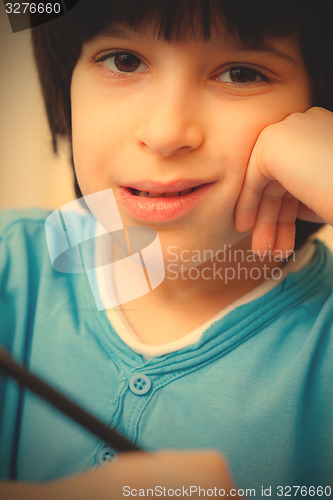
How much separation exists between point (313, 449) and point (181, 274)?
0.17m

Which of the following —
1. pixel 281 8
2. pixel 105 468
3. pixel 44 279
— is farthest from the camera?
pixel 44 279

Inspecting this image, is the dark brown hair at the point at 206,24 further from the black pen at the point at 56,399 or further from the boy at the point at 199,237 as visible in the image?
the black pen at the point at 56,399

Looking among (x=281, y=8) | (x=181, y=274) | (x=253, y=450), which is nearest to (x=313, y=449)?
(x=253, y=450)

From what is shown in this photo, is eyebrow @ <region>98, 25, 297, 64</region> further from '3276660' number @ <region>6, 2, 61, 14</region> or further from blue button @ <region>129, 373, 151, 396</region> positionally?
blue button @ <region>129, 373, 151, 396</region>

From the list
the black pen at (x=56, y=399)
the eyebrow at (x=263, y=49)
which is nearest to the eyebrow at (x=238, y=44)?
the eyebrow at (x=263, y=49)

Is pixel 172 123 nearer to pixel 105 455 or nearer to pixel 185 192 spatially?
pixel 185 192

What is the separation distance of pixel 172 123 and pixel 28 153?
141mm

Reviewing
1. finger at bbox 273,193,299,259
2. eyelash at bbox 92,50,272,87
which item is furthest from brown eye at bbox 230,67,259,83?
finger at bbox 273,193,299,259

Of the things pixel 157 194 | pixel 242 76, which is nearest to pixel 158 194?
pixel 157 194

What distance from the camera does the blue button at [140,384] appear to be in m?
0.40

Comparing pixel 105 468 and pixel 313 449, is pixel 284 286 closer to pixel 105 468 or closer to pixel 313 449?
pixel 313 449

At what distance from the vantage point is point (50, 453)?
401mm

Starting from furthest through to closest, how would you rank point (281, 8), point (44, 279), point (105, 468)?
point (44, 279) < point (281, 8) < point (105, 468)

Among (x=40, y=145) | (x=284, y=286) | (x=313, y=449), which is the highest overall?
(x=40, y=145)
